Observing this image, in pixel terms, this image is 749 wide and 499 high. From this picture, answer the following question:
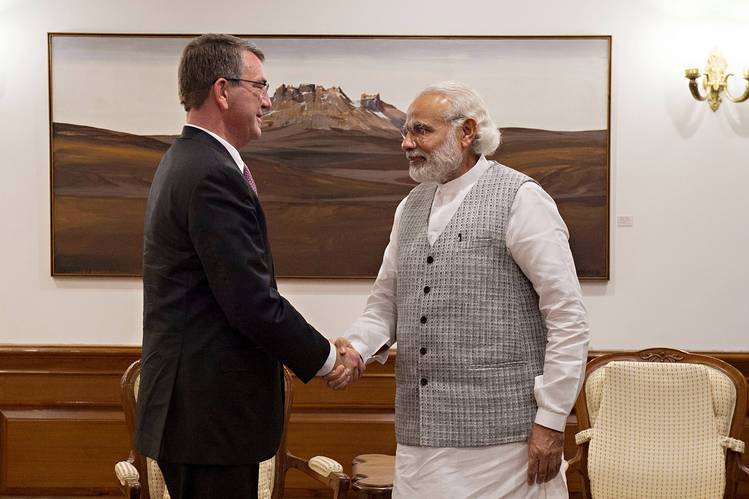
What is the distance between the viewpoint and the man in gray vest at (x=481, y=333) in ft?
7.76

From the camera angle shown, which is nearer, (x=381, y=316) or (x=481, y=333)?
(x=481, y=333)

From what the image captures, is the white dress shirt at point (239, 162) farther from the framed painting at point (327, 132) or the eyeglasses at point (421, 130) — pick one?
the framed painting at point (327, 132)

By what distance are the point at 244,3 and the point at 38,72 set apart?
106 centimetres

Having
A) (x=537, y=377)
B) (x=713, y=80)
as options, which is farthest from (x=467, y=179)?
(x=713, y=80)

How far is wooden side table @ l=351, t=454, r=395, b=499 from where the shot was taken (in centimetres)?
372

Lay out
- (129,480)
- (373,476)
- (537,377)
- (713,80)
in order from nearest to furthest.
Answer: (537,377) < (129,480) < (373,476) < (713,80)

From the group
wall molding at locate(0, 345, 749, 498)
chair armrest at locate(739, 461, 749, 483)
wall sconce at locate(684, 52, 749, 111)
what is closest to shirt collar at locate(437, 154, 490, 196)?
chair armrest at locate(739, 461, 749, 483)

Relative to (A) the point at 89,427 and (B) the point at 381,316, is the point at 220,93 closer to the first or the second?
(B) the point at 381,316

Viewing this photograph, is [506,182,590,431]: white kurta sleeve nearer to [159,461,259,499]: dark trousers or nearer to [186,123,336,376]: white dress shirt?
[186,123,336,376]: white dress shirt

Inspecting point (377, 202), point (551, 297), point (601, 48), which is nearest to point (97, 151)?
point (377, 202)

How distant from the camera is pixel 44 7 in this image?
4.60 metres

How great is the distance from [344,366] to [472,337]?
433 mm

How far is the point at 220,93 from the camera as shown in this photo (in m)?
2.48

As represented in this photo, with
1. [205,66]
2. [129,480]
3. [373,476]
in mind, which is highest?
[205,66]
